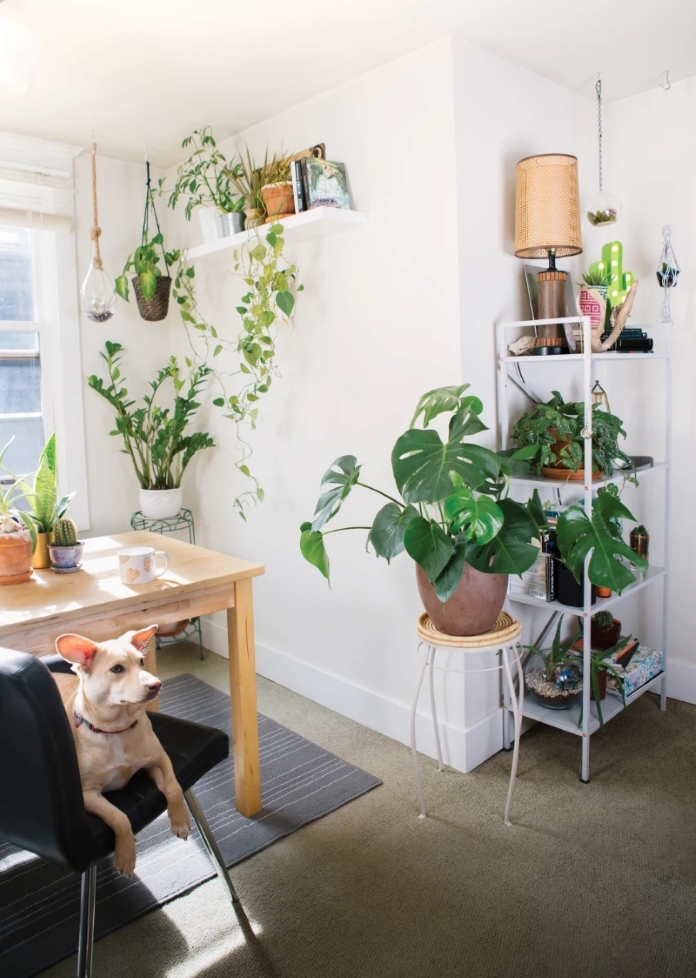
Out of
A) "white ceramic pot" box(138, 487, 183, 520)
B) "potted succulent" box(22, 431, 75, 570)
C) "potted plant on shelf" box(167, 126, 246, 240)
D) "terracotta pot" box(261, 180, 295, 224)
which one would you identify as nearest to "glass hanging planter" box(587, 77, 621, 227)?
"terracotta pot" box(261, 180, 295, 224)

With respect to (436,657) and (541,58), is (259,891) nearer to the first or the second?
(436,657)

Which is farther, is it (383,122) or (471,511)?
(383,122)

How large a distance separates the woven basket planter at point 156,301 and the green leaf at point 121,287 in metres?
0.05

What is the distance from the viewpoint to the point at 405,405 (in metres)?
2.58

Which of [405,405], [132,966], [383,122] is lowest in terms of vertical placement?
[132,966]

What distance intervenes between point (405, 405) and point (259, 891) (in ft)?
4.96

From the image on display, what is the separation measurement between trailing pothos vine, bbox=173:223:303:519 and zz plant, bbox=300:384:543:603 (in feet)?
3.31

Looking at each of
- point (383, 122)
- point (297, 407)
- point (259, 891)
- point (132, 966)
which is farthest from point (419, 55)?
point (132, 966)

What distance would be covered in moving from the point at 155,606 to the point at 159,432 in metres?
1.61

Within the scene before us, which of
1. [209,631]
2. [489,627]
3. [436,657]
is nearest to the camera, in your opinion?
[489,627]

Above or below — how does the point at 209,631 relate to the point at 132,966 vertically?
above

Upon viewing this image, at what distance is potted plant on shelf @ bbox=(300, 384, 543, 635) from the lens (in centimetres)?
190

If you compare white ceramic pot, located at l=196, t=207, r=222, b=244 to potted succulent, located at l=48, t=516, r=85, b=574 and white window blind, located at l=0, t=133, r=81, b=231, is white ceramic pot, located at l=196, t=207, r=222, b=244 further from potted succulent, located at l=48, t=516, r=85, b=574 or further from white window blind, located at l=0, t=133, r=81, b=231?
potted succulent, located at l=48, t=516, r=85, b=574

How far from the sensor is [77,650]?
1545 mm
